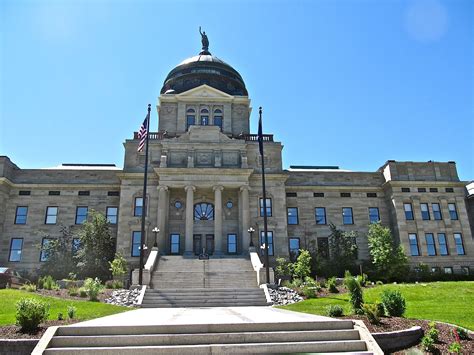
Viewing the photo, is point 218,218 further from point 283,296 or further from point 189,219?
Answer: point 283,296

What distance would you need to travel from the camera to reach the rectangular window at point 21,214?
37.5 metres

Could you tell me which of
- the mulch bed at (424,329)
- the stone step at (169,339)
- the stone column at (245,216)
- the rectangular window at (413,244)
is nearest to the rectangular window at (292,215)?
the stone column at (245,216)

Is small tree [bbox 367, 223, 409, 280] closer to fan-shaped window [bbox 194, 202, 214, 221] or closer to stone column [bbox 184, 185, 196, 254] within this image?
fan-shaped window [bbox 194, 202, 214, 221]

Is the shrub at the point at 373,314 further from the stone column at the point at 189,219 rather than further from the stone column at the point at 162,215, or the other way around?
the stone column at the point at 162,215

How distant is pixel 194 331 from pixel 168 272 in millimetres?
18434

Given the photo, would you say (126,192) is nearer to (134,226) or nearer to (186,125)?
(134,226)

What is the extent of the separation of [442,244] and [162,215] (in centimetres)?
2863

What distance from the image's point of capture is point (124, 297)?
23062 millimetres

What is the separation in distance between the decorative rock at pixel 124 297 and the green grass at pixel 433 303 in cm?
912

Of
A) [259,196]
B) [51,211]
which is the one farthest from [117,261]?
[259,196]

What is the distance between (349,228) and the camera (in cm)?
4009

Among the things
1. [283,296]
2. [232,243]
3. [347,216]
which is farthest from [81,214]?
[347,216]

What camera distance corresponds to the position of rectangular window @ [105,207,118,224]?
1516 inches

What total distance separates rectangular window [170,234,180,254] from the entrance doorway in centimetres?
165
